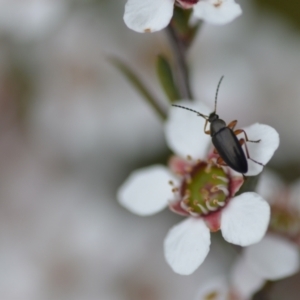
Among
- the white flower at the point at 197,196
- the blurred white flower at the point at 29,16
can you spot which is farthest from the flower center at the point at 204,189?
the blurred white flower at the point at 29,16

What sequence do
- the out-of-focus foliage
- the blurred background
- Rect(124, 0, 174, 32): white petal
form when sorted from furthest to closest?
1. the out-of-focus foliage
2. the blurred background
3. Rect(124, 0, 174, 32): white petal

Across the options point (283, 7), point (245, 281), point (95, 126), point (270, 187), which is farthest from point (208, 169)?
point (283, 7)

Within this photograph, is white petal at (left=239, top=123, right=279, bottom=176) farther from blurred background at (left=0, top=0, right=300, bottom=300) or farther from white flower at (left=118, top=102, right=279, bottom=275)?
blurred background at (left=0, top=0, right=300, bottom=300)

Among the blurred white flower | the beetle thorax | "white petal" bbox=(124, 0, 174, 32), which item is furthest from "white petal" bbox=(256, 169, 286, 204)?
the blurred white flower

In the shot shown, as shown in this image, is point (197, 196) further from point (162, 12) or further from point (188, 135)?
point (162, 12)

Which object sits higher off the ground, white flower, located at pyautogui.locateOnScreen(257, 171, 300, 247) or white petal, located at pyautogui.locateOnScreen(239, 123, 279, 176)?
white petal, located at pyautogui.locateOnScreen(239, 123, 279, 176)

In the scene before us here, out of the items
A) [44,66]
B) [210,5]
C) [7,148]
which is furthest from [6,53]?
[210,5]

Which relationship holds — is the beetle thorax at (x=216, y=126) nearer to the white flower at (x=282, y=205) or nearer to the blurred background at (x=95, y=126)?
the white flower at (x=282, y=205)
